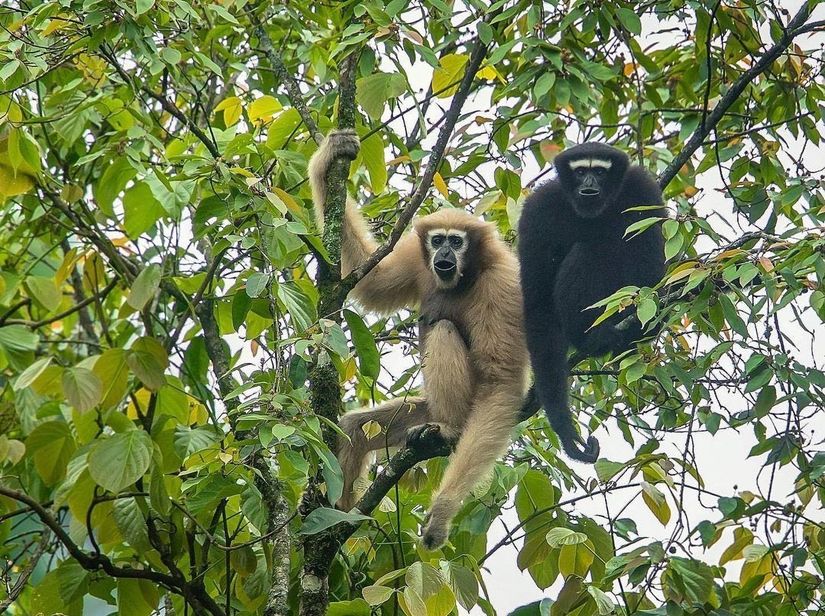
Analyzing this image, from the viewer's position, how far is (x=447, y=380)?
204 inches

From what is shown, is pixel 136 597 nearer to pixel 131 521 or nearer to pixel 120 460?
pixel 131 521

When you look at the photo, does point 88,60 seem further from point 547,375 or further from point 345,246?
point 547,375

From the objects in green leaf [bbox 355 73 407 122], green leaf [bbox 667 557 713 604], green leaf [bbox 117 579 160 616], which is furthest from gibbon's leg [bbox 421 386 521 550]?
green leaf [bbox 355 73 407 122]

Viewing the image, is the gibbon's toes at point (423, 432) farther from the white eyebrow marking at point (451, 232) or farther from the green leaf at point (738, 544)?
the green leaf at point (738, 544)

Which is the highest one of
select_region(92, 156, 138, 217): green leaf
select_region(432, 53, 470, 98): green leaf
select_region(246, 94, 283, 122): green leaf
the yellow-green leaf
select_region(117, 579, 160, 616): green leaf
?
the yellow-green leaf

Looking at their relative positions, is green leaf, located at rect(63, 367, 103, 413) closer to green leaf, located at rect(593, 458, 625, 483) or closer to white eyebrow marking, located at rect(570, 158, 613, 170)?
green leaf, located at rect(593, 458, 625, 483)

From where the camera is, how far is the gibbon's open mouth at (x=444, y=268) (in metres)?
5.30

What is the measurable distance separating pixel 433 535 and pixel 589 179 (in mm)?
2034

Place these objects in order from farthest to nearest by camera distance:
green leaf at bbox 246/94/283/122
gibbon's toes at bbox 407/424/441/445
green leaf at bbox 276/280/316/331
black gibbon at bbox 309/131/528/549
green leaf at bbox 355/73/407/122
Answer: black gibbon at bbox 309/131/528/549 < gibbon's toes at bbox 407/424/441/445 < green leaf at bbox 246/94/283/122 < green leaf at bbox 355/73/407/122 < green leaf at bbox 276/280/316/331

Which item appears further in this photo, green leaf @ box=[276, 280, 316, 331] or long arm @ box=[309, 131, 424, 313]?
long arm @ box=[309, 131, 424, 313]

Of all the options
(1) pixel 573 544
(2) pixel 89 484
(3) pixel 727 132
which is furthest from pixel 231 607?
(3) pixel 727 132

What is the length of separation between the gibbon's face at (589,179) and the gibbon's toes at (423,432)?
1455 millimetres

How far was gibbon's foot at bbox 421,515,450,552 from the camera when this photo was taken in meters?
4.37

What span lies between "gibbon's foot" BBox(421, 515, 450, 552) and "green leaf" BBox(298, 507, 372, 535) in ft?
3.49
